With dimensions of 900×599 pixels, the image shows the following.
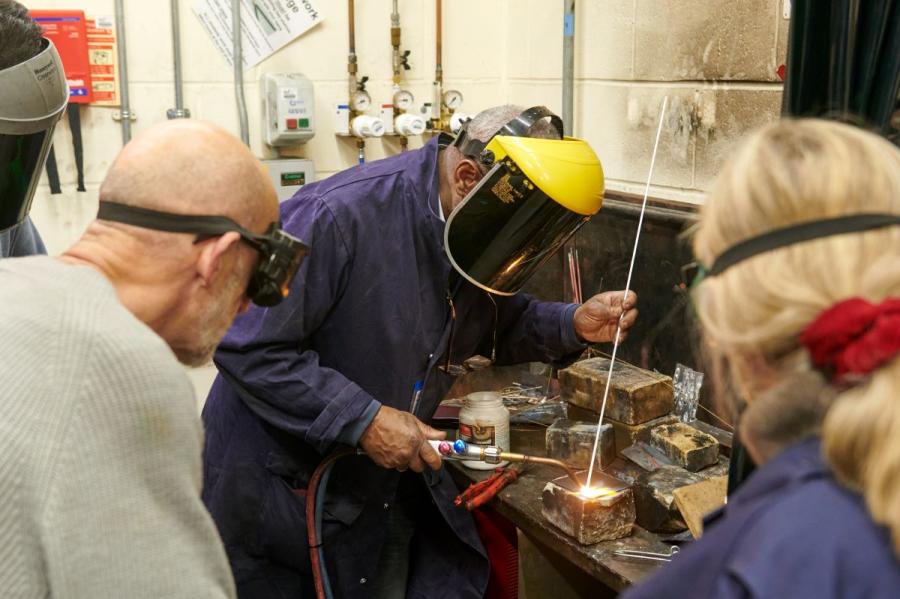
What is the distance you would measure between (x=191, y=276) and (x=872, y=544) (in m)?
1.03

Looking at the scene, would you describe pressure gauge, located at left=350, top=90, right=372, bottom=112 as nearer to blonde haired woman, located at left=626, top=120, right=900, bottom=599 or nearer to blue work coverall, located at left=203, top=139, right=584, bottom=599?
blue work coverall, located at left=203, top=139, right=584, bottom=599

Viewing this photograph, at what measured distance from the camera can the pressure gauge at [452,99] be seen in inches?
147

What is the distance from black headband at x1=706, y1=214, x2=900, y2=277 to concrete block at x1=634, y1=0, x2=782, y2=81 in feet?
5.84

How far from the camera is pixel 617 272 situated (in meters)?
3.10

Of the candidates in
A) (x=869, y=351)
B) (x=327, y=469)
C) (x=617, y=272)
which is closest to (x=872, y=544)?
(x=869, y=351)

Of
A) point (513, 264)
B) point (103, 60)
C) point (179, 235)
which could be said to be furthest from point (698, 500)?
point (103, 60)

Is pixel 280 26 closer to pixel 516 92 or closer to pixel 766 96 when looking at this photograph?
pixel 516 92

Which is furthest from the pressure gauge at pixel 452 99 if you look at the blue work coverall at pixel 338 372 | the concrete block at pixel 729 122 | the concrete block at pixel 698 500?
the concrete block at pixel 698 500

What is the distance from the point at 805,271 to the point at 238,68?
281cm

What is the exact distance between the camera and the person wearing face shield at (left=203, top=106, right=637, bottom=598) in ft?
7.07

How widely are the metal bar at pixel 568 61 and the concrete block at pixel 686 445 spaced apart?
1298mm

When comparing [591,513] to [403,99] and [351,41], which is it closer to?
[403,99]

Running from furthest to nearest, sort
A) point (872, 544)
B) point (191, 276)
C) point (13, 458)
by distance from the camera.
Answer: point (191, 276), point (13, 458), point (872, 544)

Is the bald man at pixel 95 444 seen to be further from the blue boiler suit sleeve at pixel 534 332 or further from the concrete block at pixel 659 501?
the blue boiler suit sleeve at pixel 534 332
